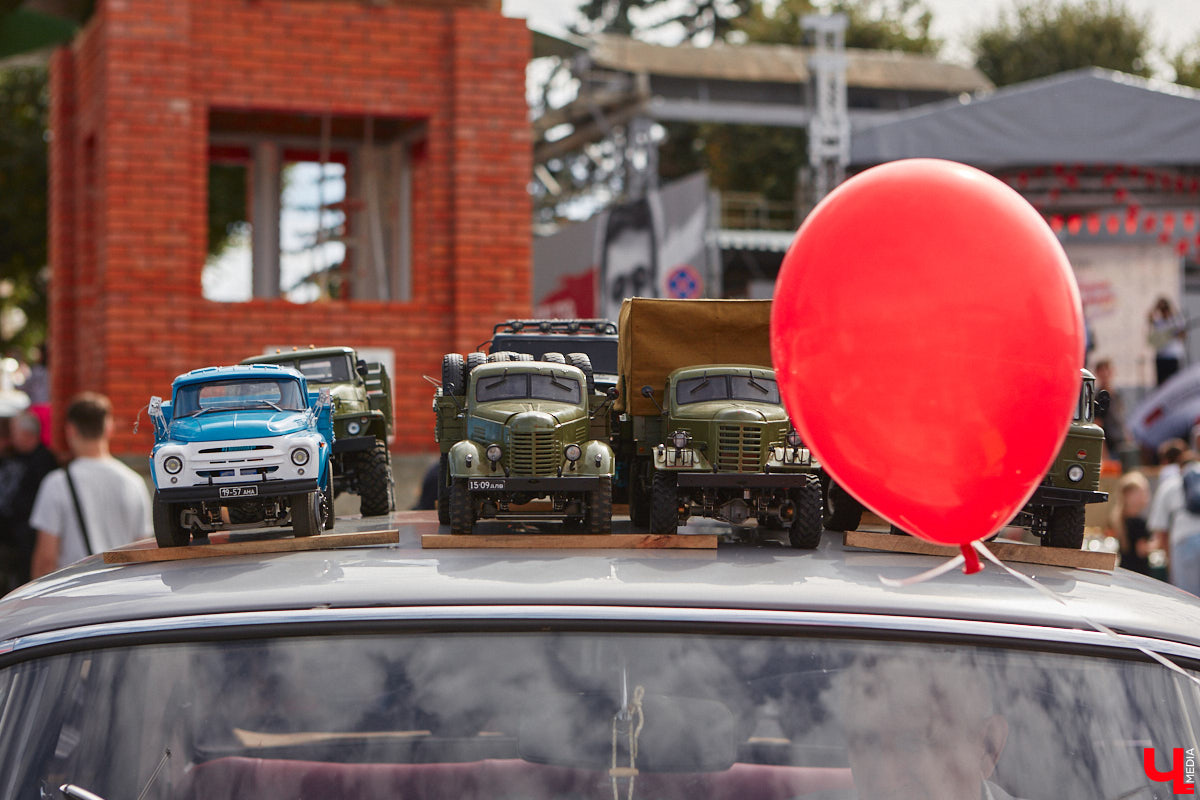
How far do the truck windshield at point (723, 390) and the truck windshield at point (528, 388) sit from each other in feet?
1.05

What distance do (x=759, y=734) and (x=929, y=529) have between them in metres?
0.45

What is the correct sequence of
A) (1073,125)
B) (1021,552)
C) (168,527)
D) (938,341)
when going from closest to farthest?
(938,341), (1021,552), (168,527), (1073,125)

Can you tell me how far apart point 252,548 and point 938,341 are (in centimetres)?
155

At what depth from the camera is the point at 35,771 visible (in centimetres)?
205

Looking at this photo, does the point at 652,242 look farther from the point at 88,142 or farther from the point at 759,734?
the point at 759,734

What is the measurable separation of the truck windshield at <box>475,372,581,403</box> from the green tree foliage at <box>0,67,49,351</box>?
120 ft

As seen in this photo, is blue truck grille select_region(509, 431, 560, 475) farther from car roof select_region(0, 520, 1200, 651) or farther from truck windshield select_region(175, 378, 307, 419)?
car roof select_region(0, 520, 1200, 651)

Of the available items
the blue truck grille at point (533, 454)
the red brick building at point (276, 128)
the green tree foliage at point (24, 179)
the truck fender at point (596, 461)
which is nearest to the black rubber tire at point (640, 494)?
the truck fender at point (596, 461)

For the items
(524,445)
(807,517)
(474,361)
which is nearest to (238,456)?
(524,445)

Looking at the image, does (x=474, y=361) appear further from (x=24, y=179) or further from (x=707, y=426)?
(x=24, y=179)

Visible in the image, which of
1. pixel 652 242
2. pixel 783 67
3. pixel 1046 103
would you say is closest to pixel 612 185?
pixel 783 67

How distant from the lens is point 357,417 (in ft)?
14.6

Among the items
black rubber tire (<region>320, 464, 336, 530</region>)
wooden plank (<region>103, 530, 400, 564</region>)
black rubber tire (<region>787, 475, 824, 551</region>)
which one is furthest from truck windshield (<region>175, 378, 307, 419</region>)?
black rubber tire (<region>787, 475, 824, 551</region>)

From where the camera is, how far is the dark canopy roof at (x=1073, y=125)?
19.4 metres
